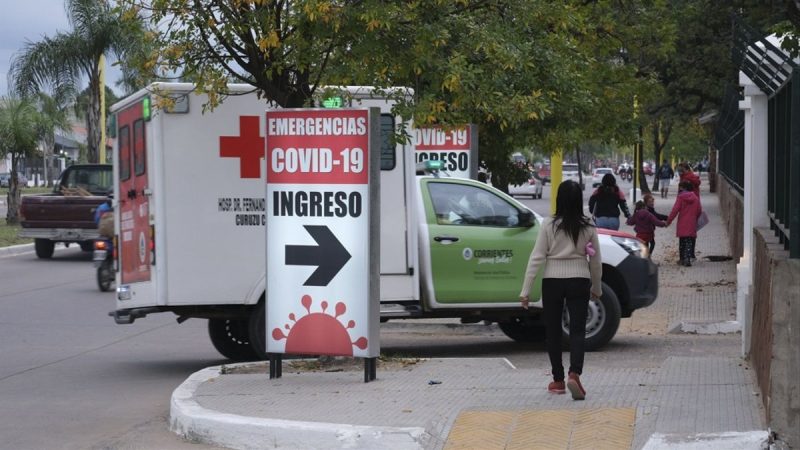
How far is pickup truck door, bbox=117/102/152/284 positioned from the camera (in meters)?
12.0

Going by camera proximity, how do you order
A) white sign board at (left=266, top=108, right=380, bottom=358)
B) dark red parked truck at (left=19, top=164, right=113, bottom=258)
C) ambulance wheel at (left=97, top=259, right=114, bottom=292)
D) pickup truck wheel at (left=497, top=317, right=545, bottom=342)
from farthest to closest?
dark red parked truck at (left=19, top=164, right=113, bottom=258) < ambulance wheel at (left=97, top=259, right=114, bottom=292) < pickup truck wheel at (left=497, top=317, right=545, bottom=342) < white sign board at (left=266, top=108, right=380, bottom=358)

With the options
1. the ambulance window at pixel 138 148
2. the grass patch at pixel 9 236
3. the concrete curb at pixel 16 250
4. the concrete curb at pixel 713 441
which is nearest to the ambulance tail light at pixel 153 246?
the ambulance window at pixel 138 148

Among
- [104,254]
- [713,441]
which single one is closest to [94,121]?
[104,254]

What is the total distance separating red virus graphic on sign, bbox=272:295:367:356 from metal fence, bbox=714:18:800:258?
11.3 feet

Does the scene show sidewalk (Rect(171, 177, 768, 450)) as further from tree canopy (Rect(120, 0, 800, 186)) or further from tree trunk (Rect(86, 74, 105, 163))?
tree trunk (Rect(86, 74, 105, 163))

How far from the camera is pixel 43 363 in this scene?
12.8 meters

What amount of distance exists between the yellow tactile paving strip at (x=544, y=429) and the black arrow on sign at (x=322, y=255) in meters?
2.00

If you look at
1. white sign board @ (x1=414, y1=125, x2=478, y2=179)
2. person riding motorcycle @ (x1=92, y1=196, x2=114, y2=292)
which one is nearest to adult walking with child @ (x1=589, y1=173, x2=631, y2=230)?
white sign board @ (x1=414, y1=125, x2=478, y2=179)

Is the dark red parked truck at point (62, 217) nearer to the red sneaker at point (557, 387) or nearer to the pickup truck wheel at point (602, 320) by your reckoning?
the pickup truck wheel at point (602, 320)

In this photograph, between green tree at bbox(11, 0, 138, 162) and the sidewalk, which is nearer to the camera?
the sidewalk

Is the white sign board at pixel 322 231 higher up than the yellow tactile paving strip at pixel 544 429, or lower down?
higher up

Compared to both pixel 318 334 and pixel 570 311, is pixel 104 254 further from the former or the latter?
pixel 570 311

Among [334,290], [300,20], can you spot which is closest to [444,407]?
[334,290]

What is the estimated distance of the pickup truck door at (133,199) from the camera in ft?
39.3
